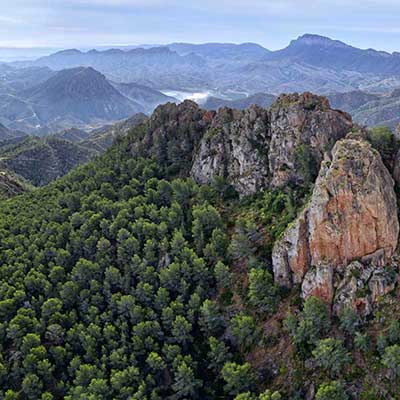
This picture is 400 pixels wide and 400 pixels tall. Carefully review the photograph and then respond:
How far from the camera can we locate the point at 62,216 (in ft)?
399

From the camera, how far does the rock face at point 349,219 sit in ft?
240

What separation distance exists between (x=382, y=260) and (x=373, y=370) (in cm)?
1873

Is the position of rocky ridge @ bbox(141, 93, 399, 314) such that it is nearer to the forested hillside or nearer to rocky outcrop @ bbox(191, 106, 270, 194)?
rocky outcrop @ bbox(191, 106, 270, 194)

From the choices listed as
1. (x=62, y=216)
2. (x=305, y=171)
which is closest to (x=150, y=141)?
(x=62, y=216)

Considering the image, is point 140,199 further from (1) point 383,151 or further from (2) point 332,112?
(1) point 383,151

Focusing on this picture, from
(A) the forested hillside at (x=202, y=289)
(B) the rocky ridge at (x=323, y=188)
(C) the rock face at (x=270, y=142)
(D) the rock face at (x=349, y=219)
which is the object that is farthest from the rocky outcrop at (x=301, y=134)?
(D) the rock face at (x=349, y=219)

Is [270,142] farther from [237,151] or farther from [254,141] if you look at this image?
[237,151]

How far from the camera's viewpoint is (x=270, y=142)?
351ft

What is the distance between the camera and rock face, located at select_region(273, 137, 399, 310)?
73062mm

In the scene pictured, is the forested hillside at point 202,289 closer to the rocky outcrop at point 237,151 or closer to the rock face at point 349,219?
the rocky outcrop at point 237,151

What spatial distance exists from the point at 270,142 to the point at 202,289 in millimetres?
42449

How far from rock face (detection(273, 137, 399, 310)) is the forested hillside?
2.26ft

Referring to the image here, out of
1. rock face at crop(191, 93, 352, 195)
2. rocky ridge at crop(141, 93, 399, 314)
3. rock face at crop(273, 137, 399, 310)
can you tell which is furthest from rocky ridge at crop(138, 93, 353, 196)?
rock face at crop(273, 137, 399, 310)

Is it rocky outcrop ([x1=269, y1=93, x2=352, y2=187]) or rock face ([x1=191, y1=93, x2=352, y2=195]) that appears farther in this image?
rock face ([x1=191, y1=93, x2=352, y2=195])
